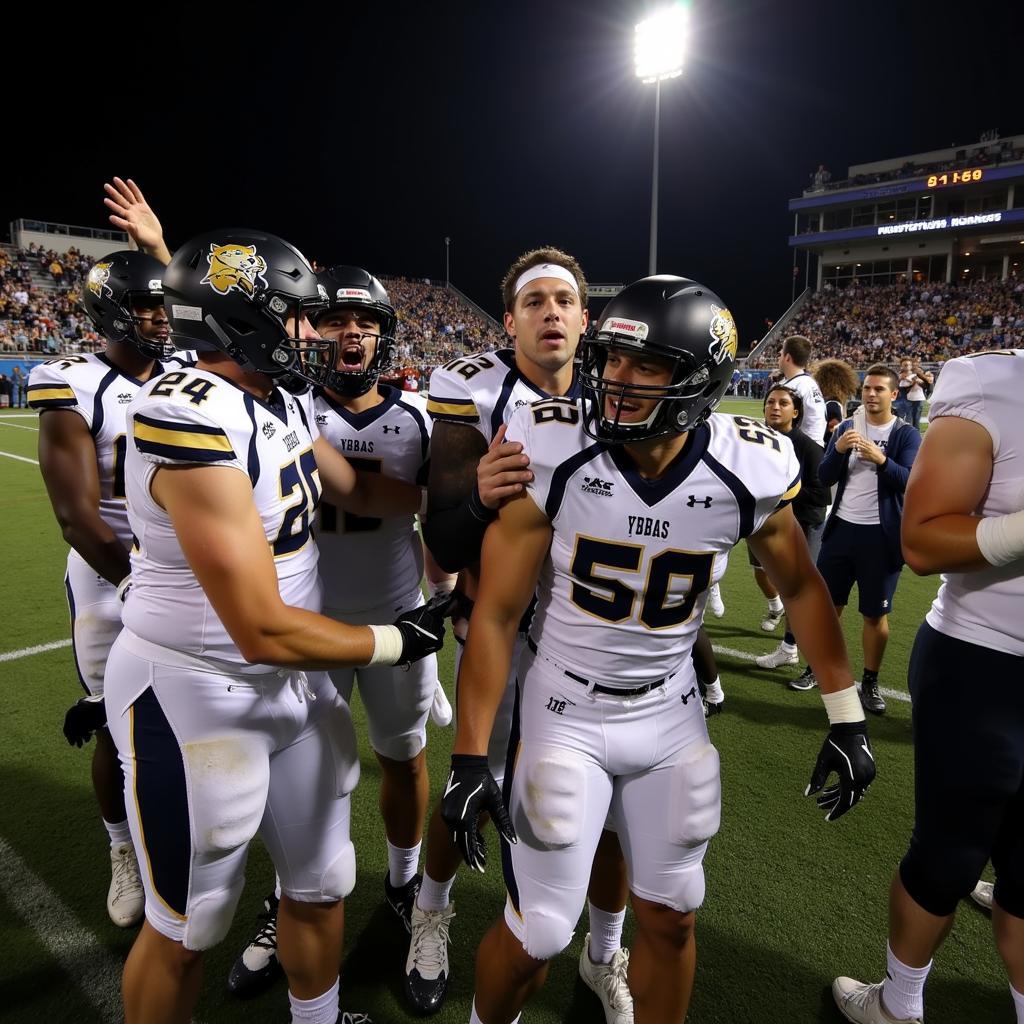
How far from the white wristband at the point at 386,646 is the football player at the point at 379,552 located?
30.7 inches

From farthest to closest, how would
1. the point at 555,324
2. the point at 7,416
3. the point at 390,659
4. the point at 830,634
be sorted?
the point at 7,416 → the point at 555,324 → the point at 830,634 → the point at 390,659

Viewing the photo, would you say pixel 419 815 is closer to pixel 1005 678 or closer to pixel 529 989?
pixel 529 989

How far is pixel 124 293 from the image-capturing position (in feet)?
9.87

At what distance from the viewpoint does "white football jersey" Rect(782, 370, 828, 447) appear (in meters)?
6.21

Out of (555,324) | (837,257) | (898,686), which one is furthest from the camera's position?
(837,257)

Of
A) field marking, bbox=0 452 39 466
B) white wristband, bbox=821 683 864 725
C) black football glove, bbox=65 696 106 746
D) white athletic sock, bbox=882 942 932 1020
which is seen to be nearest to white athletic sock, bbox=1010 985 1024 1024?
white athletic sock, bbox=882 942 932 1020

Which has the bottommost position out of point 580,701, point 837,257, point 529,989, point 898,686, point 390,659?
point 898,686

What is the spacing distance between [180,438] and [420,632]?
0.82m

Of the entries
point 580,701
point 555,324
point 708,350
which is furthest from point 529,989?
point 555,324

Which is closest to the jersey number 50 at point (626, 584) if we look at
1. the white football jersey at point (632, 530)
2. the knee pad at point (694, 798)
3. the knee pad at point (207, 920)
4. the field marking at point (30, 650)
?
the white football jersey at point (632, 530)

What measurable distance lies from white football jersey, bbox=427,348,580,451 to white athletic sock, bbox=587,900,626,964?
176 cm

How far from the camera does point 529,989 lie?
2.03m

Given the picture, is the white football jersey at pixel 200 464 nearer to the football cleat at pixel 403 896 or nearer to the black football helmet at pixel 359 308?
the black football helmet at pixel 359 308

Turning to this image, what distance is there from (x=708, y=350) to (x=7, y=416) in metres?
24.2
